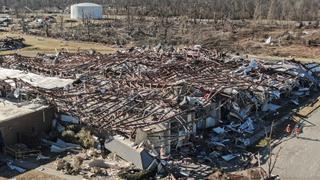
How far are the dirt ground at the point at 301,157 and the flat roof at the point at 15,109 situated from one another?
10125mm

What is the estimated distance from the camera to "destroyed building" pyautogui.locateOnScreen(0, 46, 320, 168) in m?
18.3

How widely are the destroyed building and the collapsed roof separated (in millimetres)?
43

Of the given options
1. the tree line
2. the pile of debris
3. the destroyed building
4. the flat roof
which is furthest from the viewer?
the tree line

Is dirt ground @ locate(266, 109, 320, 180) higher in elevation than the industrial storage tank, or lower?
lower

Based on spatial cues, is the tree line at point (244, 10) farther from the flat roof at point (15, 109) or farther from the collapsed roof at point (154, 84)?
the flat roof at point (15, 109)

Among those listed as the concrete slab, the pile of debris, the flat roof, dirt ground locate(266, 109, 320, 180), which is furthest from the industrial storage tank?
dirt ground locate(266, 109, 320, 180)

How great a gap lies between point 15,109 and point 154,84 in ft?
22.3

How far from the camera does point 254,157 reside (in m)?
17.4

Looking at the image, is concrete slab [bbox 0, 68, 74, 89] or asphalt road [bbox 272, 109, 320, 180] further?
concrete slab [bbox 0, 68, 74, 89]

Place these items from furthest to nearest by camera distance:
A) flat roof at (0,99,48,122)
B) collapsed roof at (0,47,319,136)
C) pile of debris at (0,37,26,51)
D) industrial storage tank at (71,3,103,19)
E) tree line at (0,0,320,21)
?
industrial storage tank at (71,3,103,19)
tree line at (0,0,320,21)
pile of debris at (0,37,26,51)
collapsed roof at (0,47,319,136)
flat roof at (0,99,48,122)

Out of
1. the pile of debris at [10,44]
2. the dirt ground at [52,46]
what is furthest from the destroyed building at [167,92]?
the pile of debris at [10,44]

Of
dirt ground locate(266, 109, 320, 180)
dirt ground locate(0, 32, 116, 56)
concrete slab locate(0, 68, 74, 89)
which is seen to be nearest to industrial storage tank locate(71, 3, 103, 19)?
dirt ground locate(0, 32, 116, 56)

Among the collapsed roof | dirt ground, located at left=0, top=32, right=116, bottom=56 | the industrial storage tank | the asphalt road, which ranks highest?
the industrial storage tank

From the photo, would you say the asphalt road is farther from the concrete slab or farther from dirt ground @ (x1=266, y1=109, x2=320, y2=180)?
the concrete slab
